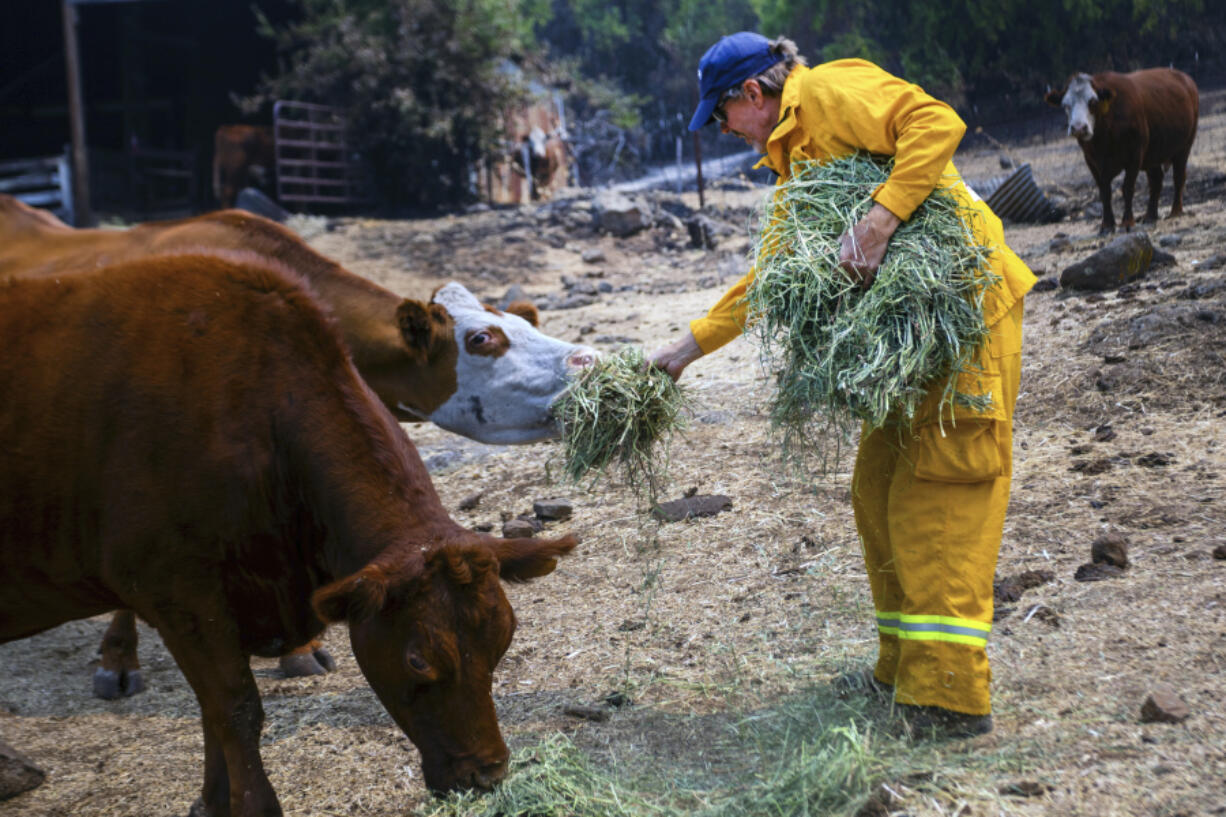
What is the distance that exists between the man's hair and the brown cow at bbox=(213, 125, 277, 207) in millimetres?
18478

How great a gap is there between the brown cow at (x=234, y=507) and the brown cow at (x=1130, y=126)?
9824 mm

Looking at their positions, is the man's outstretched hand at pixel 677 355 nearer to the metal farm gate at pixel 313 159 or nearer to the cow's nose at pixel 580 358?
the cow's nose at pixel 580 358

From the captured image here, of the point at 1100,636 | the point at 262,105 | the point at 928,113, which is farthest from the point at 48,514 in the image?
the point at 262,105

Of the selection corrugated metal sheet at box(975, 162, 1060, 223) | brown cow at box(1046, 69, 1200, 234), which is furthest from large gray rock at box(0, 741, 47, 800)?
brown cow at box(1046, 69, 1200, 234)

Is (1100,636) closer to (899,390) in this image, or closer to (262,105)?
(899,390)

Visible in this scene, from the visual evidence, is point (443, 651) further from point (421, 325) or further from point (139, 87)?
point (139, 87)

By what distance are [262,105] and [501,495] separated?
19.1 metres

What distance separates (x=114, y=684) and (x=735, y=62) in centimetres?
392

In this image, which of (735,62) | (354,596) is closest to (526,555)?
(354,596)

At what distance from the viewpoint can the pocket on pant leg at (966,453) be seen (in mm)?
3018

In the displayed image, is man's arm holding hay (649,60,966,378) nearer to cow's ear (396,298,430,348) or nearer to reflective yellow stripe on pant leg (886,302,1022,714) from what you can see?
reflective yellow stripe on pant leg (886,302,1022,714)

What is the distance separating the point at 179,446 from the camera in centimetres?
297

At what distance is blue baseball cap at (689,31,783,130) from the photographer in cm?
336

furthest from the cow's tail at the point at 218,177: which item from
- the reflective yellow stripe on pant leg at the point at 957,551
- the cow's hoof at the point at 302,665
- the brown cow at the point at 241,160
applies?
the reflective yellow stripe on pant leg at the point at 957,551
